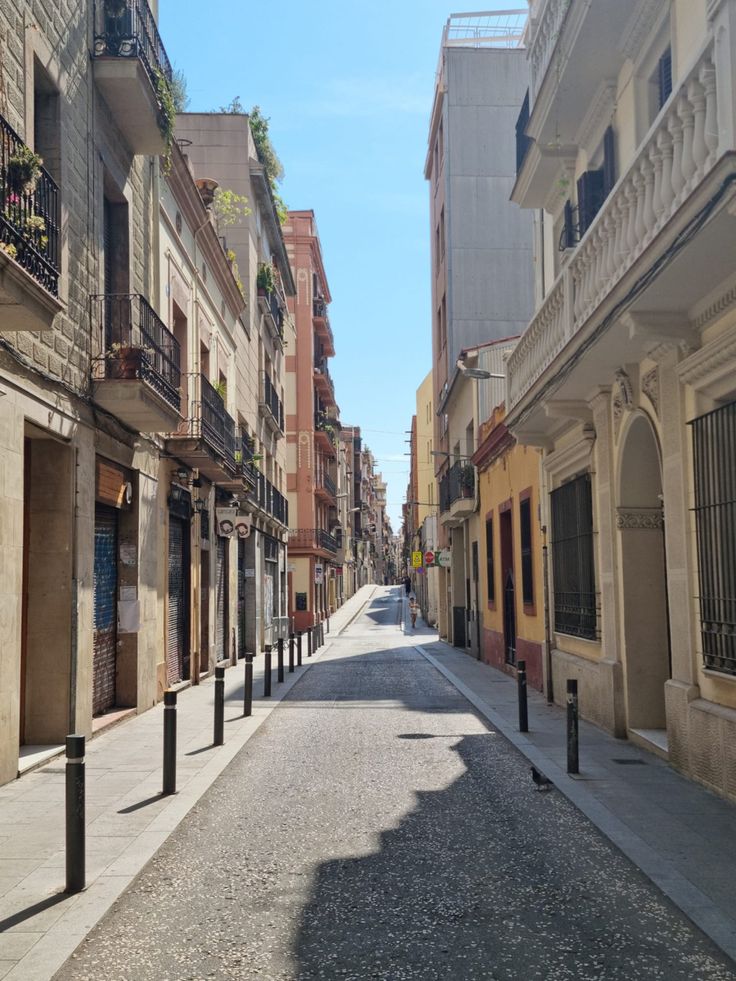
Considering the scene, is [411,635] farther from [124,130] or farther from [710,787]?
[710,787]

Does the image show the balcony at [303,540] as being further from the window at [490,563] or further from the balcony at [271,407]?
the window at [490,563]

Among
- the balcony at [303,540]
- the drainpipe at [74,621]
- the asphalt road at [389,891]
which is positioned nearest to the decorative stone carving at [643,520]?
the asphalt road at [389,891]

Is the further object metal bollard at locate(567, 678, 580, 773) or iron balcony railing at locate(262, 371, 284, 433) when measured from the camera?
iron balcony railing at locate(262, 371, 284, 433)

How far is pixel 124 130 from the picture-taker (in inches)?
517

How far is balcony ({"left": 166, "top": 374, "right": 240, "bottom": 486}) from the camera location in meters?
16.2

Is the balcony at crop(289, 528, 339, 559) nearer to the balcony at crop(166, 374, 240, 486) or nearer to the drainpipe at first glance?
the balcony at crop(166, 374, 240, 486)

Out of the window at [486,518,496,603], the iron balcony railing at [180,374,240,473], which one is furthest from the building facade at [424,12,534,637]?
the iron balcony railing at [180,374,240,473]

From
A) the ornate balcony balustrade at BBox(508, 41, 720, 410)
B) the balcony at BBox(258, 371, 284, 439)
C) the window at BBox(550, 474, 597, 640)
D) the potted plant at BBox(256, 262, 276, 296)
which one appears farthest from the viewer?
the balcony at BBox(258, 371, 284, 439)

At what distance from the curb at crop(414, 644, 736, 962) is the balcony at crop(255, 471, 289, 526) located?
735 inches

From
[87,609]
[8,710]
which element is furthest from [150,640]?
[8,710]

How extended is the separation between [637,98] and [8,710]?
9.24m

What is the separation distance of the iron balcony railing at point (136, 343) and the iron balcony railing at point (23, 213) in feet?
8.08

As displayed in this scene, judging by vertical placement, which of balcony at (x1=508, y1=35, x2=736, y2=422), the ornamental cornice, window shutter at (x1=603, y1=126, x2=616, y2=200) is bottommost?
balcony at (x1=508, y1=35, x2=736, y2=422)

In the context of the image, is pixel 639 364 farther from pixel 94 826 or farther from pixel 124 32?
pixel 124 32
